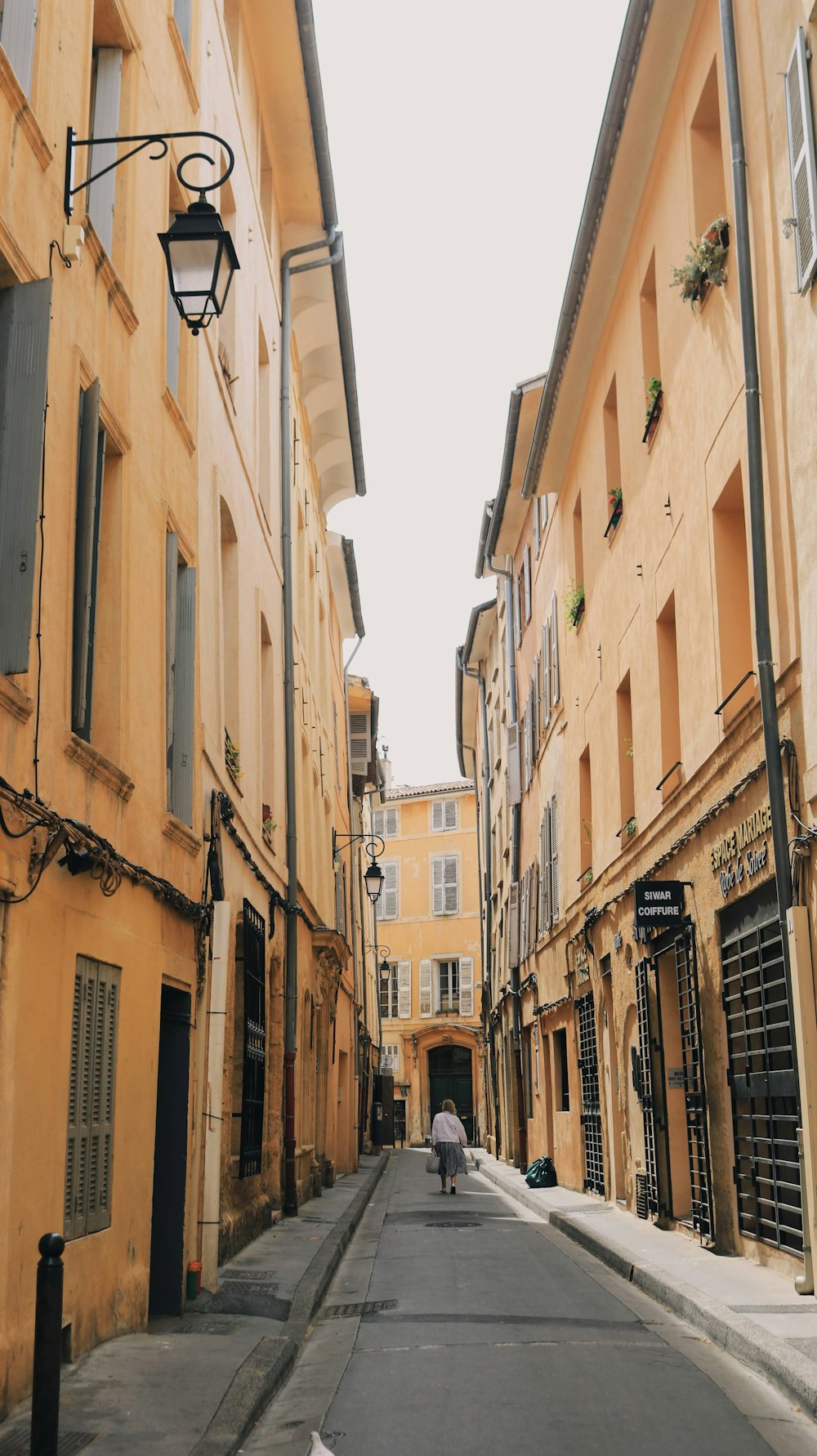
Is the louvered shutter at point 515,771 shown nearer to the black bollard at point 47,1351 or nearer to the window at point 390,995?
the black bollard at point 47,1351

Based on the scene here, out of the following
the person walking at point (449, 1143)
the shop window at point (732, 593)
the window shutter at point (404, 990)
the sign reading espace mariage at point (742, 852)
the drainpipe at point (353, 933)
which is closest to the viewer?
the sign reading espace mariage at point (742, 852)

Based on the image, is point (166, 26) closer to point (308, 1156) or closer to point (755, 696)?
point (755, 696)

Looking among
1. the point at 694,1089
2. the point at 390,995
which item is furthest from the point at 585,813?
the point at 390,995

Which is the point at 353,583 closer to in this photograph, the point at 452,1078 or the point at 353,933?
the point at 353,933

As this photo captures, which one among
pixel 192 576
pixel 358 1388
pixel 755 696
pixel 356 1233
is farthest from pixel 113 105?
pixel 356 1233

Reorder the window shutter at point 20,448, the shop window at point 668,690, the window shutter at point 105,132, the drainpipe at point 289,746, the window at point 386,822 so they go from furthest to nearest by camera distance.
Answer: the window at point 386,822 → the drainpipe at point 289,746 → the shop window at point 668,690 → the window shutter at point 105,132 → the window shutter at point 20,448

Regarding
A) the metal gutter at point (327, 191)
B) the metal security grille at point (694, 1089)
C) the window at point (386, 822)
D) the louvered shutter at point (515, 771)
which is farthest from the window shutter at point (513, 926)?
the window at point (386, 822)

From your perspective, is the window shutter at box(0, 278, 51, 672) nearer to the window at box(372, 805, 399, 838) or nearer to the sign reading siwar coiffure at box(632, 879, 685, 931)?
the sign reading siwar coiffure at box(632, 879, 685, 931)

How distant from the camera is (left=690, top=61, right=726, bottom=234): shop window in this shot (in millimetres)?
12406

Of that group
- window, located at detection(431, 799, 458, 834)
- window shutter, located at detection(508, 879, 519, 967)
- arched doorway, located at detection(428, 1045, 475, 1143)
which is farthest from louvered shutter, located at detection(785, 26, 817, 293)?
window, located at detection(431, 799, 458, 834)

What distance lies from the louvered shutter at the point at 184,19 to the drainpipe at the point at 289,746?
620 centimetres

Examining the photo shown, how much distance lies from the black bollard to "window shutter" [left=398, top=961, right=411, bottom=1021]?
165 feet

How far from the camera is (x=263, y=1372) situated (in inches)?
275

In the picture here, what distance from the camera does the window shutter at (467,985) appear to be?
53.1 meters
